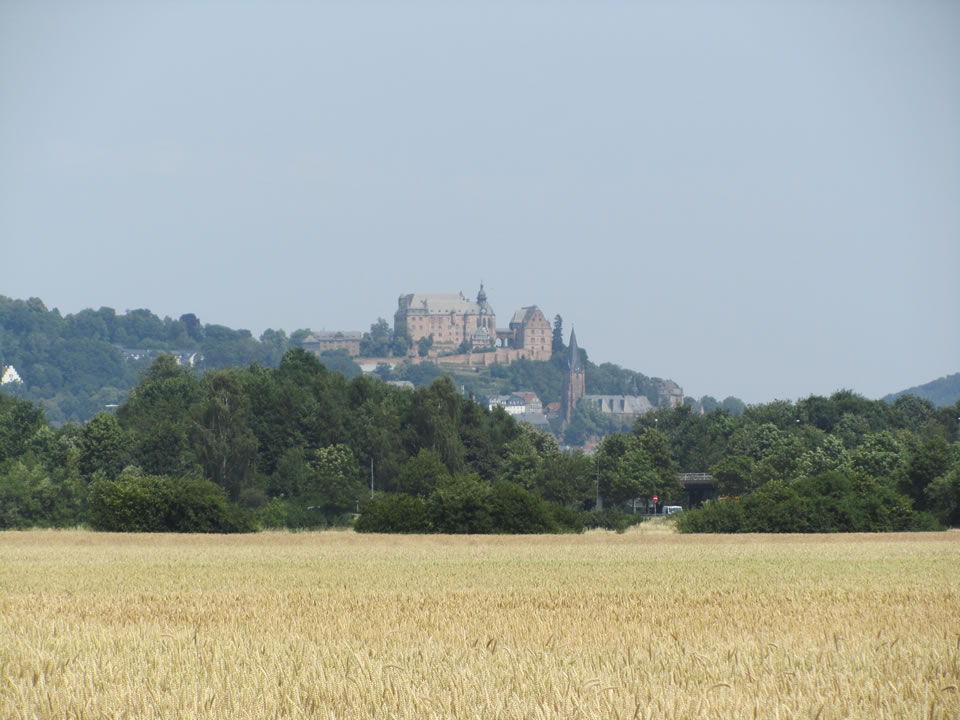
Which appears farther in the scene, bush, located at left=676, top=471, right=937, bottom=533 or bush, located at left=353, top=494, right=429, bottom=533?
bush, located at left=353, top=494, right=429, bottom=533

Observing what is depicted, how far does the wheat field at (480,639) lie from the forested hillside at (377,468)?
2680 cm

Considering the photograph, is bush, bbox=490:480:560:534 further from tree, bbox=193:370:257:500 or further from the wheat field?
tree, bbox=193:370:257:500

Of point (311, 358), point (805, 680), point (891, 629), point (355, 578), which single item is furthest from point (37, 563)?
point (311, 358)

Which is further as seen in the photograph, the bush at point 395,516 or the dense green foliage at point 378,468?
the dense green foliage at point 378,468

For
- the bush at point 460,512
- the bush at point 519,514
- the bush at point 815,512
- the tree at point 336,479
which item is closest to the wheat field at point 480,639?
the bush at point 460,512

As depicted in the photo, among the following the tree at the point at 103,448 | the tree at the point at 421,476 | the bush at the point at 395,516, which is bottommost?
the bush at the point at 395,516

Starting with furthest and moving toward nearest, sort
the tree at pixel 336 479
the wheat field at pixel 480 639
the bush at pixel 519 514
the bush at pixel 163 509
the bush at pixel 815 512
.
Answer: the tree at pixel 336 479, the bush at pixel 519 514, the bush at pixel 815 512, the bush at pixel 163 509, the wheat field at pixel 480 639

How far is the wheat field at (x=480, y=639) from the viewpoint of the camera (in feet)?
45.5

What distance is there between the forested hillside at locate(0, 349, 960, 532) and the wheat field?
26796 mm

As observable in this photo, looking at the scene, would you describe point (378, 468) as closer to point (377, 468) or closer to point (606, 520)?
point (377, 468)

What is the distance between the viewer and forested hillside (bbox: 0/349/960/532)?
68438 mm

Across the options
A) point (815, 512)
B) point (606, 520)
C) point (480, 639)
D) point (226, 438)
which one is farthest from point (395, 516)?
point (226, 438)

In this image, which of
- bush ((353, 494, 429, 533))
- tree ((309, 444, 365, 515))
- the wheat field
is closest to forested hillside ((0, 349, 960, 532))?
bush ((353, 494, 429, 533))

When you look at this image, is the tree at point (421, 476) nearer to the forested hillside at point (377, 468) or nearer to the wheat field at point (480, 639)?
the forested hillside at point (377, 468)
